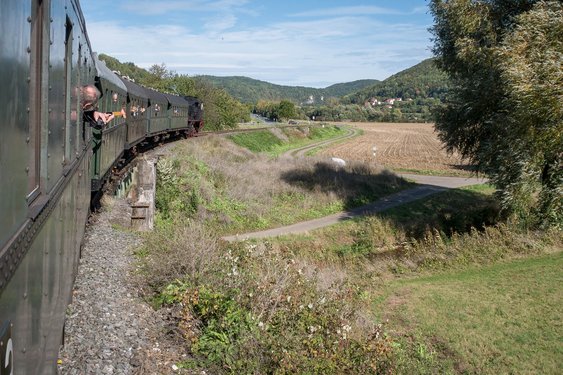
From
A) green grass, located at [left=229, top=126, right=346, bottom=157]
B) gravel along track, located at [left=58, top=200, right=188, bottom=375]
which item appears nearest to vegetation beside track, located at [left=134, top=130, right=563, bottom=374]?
gravel along track, located at [left=58, top=200, right=188, bottom=375]

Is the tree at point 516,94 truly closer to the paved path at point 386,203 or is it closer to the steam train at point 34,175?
the paved path at point 386,203

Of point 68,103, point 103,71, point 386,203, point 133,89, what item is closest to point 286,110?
point 386,203

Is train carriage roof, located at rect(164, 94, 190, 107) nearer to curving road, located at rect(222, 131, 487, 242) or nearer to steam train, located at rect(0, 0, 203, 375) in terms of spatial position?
curving road, located at rect(222, 131, 487, 242)

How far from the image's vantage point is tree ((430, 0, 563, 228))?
16328 millimetres

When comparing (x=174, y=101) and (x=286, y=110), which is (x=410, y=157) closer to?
(x=174, y=101)

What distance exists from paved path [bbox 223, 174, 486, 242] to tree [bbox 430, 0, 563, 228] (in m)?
7.91

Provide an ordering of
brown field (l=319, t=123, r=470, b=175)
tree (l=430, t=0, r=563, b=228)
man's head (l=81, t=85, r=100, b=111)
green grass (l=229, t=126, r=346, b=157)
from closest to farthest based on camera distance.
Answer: man's head (l=81, t=85, r=100, b=111), tree (l=430, t=0, r=563, b=228), brown field (l=319, t=123, r=470, b=175), green grass (l=229, t=126, r=346, b=157)

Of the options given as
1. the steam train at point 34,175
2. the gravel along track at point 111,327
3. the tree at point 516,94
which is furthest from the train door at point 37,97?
the tree at point 516,94

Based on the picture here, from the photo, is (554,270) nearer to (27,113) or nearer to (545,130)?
(545,130)

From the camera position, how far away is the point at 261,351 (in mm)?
6945

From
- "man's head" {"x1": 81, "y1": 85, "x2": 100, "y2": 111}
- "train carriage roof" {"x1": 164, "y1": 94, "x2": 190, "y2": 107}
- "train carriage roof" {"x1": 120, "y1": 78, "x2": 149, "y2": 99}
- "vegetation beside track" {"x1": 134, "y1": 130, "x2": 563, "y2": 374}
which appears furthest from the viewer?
"train carriage roof" {"x1": 164, "y1": 94, "x2": 190, "y2": 107}

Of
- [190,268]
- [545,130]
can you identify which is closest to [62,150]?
[190,268]

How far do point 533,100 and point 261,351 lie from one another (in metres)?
12.9

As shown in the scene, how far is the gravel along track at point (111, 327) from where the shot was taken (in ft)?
19.5
